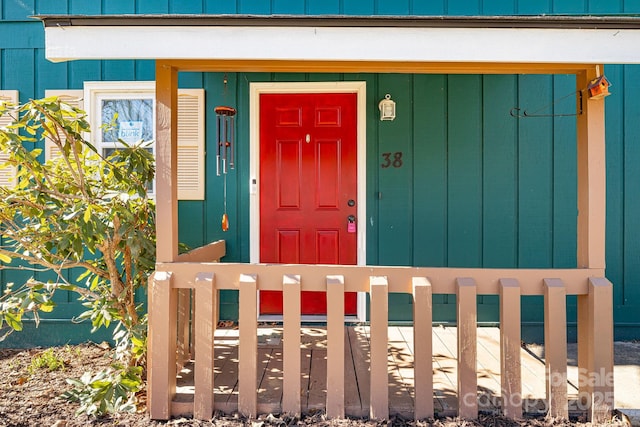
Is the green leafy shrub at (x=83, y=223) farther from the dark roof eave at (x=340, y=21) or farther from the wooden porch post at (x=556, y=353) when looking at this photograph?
the wooden porch post at (x=556, y=353)

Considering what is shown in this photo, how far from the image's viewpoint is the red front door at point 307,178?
12.1ft

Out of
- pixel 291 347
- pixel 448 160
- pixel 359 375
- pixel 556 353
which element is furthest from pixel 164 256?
pixel 448 160

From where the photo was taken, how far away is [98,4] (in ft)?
11.8

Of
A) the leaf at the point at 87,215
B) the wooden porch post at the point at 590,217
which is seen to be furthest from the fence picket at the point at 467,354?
the leaf at the point at 87,215

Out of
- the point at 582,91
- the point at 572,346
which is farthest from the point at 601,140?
the point at 572,346

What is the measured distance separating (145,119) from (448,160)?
2624 mm

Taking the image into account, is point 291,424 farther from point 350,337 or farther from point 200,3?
point 200,3

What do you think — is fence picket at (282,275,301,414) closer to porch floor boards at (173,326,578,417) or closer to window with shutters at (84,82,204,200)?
porch floor boards at (173,326,578,417)

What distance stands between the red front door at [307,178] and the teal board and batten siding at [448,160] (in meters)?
0.17

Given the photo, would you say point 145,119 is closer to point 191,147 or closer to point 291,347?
point 191,147

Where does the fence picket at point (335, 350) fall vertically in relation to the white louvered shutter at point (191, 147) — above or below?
below

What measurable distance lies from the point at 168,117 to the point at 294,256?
1.77 metres

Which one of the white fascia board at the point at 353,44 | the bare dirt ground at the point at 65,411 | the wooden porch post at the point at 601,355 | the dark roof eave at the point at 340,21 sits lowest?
the bare dirt ground at the point at 65,411

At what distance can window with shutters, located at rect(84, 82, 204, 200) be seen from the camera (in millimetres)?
3592
